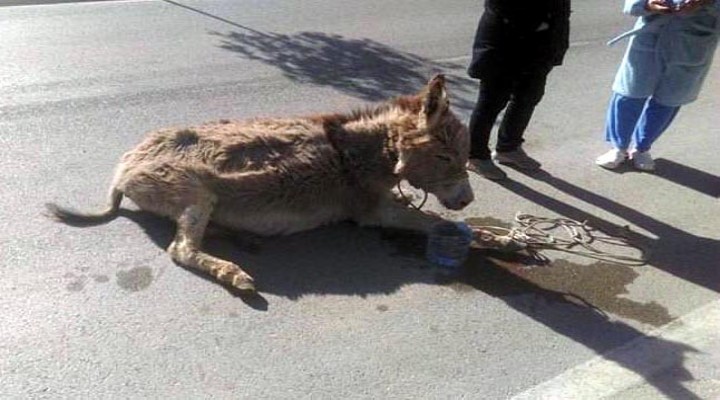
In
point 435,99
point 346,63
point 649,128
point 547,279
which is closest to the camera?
point 435,99

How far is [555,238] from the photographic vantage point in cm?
546

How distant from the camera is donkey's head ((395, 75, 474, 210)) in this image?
4.84 m

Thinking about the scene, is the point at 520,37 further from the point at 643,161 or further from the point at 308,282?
the point at 308,282

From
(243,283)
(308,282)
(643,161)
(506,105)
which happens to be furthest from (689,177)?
(243,283)

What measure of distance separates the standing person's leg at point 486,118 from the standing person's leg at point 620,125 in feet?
3.57

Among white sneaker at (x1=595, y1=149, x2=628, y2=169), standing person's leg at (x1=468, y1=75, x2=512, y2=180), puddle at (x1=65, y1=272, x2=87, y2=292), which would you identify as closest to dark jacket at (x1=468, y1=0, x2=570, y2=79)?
standing person's leg at (x1=468, y1=75, x2=512, y2=180)

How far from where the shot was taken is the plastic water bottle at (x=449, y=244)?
15.9 ft

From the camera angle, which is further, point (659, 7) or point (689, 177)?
point (689, 177)

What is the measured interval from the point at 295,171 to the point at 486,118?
194cm

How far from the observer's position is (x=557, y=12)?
230 inches

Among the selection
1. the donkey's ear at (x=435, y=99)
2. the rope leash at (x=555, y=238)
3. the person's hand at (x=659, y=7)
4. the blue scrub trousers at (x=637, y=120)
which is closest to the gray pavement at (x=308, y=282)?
the rope leash at (x=555, y=238)

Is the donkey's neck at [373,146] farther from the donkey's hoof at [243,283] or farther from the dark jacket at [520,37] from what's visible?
the dark jacket at [520,37]

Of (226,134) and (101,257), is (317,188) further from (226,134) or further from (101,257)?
(101,257)

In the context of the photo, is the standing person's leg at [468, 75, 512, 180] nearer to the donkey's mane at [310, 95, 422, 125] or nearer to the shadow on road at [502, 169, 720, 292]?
the shadow on road at [502, 169, 720, 292]
